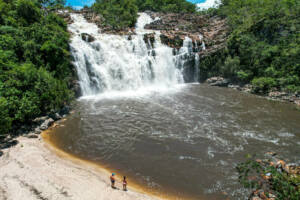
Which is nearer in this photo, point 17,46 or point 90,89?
point 17,46

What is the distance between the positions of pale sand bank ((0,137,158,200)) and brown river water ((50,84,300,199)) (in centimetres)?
133

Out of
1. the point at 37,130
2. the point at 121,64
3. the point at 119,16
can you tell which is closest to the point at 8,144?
the point at 37,130

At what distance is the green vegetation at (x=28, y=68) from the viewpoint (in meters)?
13.9

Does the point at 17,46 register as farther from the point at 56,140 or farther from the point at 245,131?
the point at 245,131

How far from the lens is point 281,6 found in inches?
1219

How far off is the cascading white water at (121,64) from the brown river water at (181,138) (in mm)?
4489

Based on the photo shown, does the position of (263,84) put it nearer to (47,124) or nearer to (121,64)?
(121,64)

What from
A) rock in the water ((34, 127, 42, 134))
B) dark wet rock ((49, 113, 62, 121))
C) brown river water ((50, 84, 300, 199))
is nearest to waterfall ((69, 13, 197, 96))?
brown river water ((50, 84, 300, 199))

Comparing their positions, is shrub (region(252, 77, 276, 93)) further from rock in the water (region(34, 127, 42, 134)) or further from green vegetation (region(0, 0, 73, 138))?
rock in the water (region(34, 127, 42, 134))

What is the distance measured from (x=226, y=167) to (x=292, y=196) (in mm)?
5534

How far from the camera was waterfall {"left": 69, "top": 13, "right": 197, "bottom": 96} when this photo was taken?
85.5 feet

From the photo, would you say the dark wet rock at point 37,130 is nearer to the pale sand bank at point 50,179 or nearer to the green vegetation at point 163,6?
the pale sand bank at point 50,179

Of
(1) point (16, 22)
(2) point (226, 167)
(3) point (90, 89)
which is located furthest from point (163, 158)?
(1) point (16, 22)

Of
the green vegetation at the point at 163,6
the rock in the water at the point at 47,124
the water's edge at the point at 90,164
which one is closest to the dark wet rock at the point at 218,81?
the water's edge at the point at 90,164
